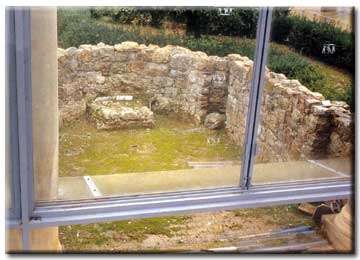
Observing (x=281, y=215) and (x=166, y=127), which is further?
(x=281, y=215)

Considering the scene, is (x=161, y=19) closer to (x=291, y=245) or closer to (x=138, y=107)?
(x=138, y=107)

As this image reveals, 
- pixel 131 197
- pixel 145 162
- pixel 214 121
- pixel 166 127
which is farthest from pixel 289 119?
pixel 131 197

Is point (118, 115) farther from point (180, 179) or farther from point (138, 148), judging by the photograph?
point (180, 179)

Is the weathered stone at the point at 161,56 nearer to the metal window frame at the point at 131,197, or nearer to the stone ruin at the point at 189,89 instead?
the stone ruin at the point at 189,89

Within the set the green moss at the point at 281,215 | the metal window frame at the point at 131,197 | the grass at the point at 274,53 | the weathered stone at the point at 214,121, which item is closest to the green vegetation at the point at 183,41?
the grass at the point at 274,53

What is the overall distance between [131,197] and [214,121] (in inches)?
43.2

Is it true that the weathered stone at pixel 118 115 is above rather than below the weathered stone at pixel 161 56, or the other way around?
below

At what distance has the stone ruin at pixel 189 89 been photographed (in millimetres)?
2484

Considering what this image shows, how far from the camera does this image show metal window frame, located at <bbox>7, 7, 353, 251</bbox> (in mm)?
1687

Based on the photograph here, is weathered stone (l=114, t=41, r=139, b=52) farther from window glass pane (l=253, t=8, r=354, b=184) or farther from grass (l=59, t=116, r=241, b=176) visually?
window glass pane (l=253, t=8, r=354, b=184)

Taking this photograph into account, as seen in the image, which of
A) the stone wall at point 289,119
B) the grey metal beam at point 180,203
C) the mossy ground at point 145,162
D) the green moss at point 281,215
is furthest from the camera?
the green moss at point 281,215

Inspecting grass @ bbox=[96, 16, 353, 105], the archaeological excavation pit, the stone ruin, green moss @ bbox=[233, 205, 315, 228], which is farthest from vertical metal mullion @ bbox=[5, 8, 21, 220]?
green moss @ bbox=[233, 205, 315, 228]

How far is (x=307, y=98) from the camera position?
380 cm

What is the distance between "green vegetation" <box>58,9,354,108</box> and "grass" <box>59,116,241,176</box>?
0.47 meters
